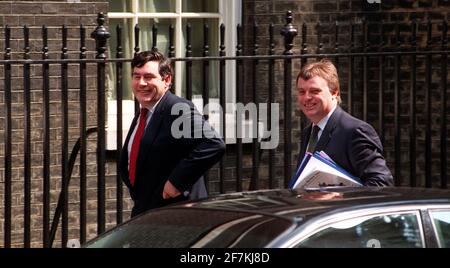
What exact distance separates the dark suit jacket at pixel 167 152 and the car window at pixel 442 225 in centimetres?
208

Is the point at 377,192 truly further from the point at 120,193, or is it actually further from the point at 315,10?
the point at 315,10

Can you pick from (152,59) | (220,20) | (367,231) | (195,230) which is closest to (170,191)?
(152,59)

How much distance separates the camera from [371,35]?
1129 cm

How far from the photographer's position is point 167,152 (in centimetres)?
729

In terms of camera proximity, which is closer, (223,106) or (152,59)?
(152,59)

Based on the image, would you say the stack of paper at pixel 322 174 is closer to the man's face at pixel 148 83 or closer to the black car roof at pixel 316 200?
the black car roof at pixel 316 200

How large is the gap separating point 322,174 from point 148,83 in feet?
4.16

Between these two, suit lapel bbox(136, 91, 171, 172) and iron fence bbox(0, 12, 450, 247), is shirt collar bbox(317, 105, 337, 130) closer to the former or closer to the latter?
suit lapel bbox(136, 91, 171, 172)

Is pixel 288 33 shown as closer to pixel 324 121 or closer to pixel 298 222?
pixel 324 121

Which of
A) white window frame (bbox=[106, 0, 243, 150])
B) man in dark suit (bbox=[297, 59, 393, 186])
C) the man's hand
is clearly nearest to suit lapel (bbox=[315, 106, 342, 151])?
man in dark suit (bbox=[297, 59, 393, 186])

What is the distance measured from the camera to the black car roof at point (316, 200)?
207 inches

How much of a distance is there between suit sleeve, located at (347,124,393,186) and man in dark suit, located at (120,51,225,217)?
91 centimetres

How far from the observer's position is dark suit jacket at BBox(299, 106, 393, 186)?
6742 millimetres

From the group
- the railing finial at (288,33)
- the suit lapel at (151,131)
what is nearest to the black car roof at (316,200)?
the suit lapel at (151,131)
